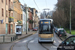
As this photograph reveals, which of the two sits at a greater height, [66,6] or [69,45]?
[66,6]

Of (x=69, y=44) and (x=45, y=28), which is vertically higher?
(x=45, y=28)

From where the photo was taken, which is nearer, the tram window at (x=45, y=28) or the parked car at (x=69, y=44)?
the parked car at (x=69, y=44)

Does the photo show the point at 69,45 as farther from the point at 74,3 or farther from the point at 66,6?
the point at 66,6

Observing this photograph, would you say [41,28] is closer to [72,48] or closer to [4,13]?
[72,48]

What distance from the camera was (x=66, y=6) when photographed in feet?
210

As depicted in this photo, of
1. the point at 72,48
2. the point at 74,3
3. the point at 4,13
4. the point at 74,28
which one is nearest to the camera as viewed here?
the point at 72,48

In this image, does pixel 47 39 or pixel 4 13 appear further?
pixel 4 13

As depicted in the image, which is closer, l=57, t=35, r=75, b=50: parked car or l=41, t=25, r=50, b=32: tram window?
l=57, t=35, r=75, b=50: parked car

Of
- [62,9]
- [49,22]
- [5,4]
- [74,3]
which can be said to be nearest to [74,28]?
[62,9]

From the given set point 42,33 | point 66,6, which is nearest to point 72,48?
point 42,33

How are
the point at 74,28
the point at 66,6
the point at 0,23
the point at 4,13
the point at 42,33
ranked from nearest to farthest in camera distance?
the point at 42,33, the point at 0,23, the point at 4,13, the point at 66,6, the point at 74,28

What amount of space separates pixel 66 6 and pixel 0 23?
3443cm

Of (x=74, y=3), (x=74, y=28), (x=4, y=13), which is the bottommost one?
(x=74, y=28)

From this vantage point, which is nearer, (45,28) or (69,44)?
(69,44)
